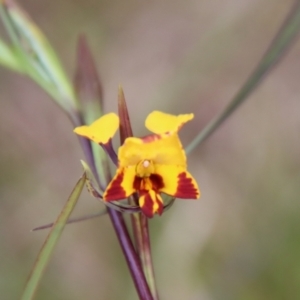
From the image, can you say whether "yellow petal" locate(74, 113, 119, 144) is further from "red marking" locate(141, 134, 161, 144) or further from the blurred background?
the blurred background

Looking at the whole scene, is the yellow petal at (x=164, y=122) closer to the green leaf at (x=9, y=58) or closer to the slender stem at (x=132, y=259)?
the slender stem at (x=132, y=259)

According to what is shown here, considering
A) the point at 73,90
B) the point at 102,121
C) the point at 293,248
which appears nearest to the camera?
the point at 102,121

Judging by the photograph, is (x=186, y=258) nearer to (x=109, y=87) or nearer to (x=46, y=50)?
(x=109, y=87)

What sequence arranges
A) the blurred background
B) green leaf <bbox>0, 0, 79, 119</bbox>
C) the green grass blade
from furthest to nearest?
the blurred background < green leaf <bbox>0, 0, 79, 119</bbox> < the green grass blade

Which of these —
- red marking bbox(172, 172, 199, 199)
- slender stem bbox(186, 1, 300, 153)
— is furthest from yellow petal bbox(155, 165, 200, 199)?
slender stem bbox(186, 1, 300, 153)

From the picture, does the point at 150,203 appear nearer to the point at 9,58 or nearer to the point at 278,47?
the point at 278,47

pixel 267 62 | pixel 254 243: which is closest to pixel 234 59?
pixel 254 243
